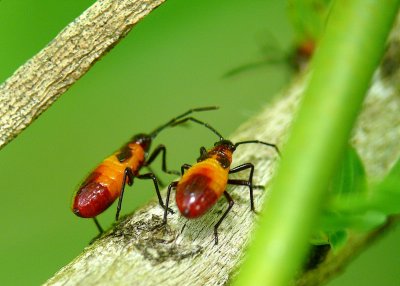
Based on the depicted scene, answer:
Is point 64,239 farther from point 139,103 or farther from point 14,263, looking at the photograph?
point 139,103

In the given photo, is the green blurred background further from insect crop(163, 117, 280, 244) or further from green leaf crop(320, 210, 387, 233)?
green leaf crop(320, 210, 387, 233)

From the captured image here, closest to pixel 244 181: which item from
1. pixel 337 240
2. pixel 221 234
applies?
pixel 221 234

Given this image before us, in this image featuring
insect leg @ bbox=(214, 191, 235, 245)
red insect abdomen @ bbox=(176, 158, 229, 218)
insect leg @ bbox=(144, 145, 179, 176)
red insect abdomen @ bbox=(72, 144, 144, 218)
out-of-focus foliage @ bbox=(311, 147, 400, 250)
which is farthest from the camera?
insect leg @ bbox=(144, 145, 179, 176)

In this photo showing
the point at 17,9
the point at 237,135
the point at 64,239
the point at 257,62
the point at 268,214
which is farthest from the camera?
the point at 257,62

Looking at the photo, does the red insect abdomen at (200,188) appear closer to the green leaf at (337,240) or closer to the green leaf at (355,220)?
the green leaf at (337,240)

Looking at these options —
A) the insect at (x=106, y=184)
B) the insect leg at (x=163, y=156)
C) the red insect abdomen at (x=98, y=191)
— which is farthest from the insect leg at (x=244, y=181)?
the insect leg at (x=163, y=156)

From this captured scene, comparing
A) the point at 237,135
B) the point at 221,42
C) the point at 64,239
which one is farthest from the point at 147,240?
the point at 221,42

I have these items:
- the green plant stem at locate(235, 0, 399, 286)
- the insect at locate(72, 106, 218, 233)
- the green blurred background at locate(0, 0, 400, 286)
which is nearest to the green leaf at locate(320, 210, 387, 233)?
the green plant stem at locate(235, 0, 399, 286)
